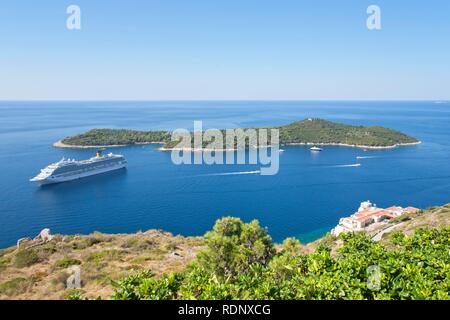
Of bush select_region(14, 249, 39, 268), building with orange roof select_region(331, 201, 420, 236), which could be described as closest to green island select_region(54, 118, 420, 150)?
building with orange roof select_region(331, 201, 420, 236)

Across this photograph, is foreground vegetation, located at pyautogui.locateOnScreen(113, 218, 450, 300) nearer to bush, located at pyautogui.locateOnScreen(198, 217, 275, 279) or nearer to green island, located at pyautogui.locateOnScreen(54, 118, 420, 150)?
bush, located at pyautogui.locateOnScreen(198, 217, 275, 279)

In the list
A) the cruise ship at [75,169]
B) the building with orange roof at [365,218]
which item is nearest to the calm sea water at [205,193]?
the cruise ship at [75,169]

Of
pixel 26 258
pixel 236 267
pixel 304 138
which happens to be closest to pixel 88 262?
pixel 26 258

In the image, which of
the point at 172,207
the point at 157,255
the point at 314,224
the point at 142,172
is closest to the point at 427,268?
the point at 157,255

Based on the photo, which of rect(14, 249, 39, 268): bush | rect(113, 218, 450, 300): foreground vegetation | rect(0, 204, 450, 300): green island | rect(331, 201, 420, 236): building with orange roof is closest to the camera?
rect(113, 218, 450, 300): foreground vegetation

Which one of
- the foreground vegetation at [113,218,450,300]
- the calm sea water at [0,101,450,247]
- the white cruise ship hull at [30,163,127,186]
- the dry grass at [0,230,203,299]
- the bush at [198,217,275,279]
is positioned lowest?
the calm sea water at [0,101,450,247]

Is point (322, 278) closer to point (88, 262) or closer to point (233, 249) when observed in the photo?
point (233, 249)
